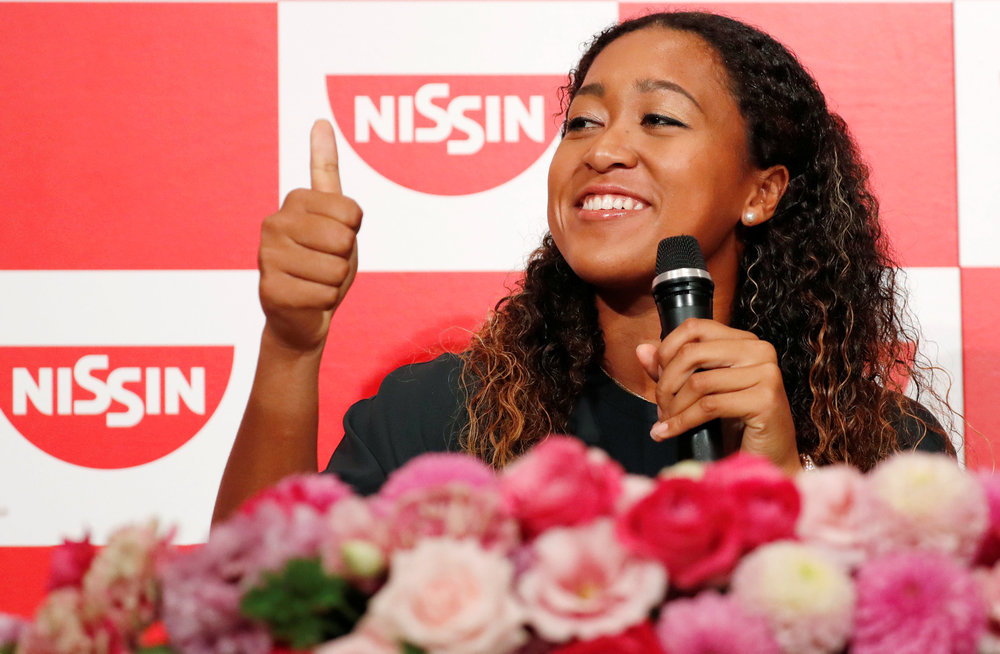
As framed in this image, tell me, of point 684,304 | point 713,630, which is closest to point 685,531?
point 713,630

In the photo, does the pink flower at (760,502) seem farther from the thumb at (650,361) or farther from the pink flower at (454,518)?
the thumb at (650,361)

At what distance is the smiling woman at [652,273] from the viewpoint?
117 cm

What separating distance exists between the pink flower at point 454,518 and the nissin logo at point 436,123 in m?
1.09

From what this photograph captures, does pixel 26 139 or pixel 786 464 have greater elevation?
pixel 26 139

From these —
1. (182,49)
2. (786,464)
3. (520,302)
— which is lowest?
(786,464)

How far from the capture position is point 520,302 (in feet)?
4.35

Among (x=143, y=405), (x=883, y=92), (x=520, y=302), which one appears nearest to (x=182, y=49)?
(x=143, y=405)

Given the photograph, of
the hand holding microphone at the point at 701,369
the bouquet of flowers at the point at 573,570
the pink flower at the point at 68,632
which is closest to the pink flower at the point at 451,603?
the bouquet of flowers at the point at 573,570

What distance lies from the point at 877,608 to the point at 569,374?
87cm

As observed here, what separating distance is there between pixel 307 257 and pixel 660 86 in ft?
1.90

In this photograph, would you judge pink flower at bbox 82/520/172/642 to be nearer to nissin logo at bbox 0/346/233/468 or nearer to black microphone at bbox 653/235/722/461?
black microphone at bbox 653/235/722/461

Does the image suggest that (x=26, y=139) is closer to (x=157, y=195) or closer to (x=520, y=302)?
(x=157, y=195)

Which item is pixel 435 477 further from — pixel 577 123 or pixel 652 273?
pixel 577 123

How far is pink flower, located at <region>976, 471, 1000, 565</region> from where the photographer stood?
40cm
